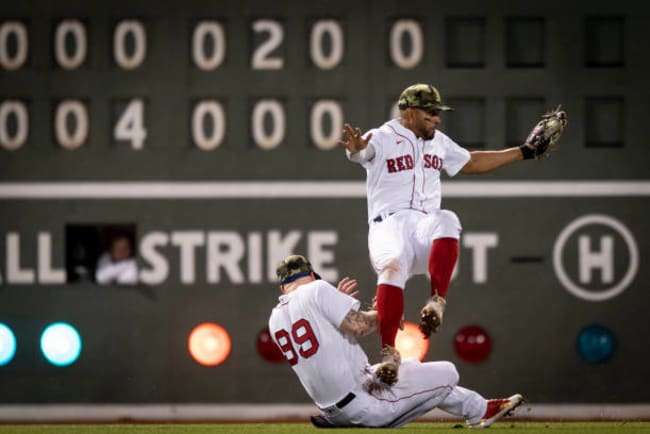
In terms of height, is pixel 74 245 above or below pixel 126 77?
below

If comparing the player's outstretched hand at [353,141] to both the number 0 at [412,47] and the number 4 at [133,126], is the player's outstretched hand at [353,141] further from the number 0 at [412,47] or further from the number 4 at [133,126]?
the number 4 at [133,126]

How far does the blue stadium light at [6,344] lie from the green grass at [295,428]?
47 cm

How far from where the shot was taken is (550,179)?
1194cm

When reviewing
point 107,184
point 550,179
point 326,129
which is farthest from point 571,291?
point 107,184

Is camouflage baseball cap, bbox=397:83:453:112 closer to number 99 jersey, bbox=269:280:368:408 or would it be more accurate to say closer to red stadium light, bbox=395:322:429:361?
number 99 jersey, bbox=269:280:368:408

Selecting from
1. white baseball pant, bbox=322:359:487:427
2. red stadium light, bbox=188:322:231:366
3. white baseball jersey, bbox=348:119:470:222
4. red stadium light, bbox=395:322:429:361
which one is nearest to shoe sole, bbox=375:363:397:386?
white baseball pant, bbox=322:359:487:427

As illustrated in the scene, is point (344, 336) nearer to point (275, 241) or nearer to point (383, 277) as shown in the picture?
point (383, 277)

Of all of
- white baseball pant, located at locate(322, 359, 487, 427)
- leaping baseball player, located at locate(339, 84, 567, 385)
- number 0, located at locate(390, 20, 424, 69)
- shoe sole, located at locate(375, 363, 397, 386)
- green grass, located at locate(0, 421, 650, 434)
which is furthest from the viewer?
number 0, located at locate(390, 20, 424, 69)

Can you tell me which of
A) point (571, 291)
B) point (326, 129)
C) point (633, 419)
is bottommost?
point (633, 419)

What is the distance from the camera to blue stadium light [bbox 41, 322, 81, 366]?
39.3 feet

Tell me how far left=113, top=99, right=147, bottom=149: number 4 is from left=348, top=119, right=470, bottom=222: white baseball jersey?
1954mm

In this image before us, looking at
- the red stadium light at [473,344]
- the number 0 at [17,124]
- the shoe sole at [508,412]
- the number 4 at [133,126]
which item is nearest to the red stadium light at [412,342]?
the red stadium light at [473,344]

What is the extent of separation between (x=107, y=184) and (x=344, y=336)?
224cm

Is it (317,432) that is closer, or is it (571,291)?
(317,432)
